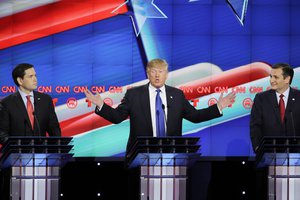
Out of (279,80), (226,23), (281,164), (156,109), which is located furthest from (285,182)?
(226,23)

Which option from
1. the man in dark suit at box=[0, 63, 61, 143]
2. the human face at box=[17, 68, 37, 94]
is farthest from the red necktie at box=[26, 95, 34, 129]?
the human face at box=[17, 68, 37, 94]

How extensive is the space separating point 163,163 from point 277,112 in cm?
150

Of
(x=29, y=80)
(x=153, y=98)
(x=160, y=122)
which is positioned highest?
(x=29, y=80)

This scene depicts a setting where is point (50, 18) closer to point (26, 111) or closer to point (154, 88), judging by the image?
point (26, 111)

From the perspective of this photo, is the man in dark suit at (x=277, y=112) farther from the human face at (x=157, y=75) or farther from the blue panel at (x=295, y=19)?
the blue panel at (x=295, y=19)

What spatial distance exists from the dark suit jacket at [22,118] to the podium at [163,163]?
3.89ft

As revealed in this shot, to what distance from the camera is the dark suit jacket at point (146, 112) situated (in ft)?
25.4

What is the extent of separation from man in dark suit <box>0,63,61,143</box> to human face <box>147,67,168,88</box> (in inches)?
39.7

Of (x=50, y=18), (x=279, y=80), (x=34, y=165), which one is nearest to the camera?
(x=34, y=165)

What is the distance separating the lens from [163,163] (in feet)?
22.7

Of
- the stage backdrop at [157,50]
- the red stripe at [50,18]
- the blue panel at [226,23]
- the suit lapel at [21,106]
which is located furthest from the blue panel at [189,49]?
the suit lapel at [21,106]

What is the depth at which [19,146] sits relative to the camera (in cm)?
679

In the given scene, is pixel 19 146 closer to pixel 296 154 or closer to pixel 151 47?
pixel 296 154

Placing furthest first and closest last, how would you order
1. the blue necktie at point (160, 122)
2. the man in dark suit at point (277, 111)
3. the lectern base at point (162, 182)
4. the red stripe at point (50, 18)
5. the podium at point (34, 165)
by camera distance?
the red stripe at point (50, 18) → the man in dark suit at point (277, 111) → the blue necktie at point (160, 122) → the lectern base at point (162, 182) → the podium at point (34, 165)
